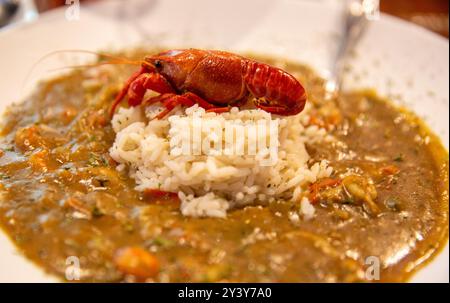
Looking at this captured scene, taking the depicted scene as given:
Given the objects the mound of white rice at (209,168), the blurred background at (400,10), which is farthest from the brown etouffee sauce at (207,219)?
the blurred background at (400,10)

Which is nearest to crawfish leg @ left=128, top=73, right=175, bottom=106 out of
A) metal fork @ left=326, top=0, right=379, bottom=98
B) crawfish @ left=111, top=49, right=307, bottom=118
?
crawfish @ left=111, top=49, right=307, bottom=118

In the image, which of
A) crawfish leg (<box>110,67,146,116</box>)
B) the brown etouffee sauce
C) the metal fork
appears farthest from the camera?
the metal fork

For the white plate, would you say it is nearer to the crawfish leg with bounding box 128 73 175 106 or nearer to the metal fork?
the metal fork

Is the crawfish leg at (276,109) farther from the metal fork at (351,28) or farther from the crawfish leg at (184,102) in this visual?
the metal fork at (351,28)
